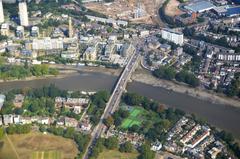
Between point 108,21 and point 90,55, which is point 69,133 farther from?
point 108,21

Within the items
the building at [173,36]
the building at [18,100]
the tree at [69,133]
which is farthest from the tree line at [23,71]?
the building at [173,36]

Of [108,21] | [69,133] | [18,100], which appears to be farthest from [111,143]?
[108,21]

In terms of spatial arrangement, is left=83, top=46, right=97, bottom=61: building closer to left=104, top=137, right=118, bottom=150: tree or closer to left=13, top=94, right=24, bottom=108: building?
left=13, top=94, right=24, bottom=108: building

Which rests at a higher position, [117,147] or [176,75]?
[176,75]

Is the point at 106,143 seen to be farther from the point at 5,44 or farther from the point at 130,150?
the point at 5,44

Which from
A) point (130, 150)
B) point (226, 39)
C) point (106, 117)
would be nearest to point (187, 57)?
point (226, 39)

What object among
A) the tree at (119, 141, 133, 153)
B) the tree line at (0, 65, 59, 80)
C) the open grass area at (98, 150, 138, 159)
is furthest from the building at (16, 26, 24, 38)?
the tree at (119, 141, 133, 153)
